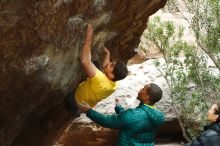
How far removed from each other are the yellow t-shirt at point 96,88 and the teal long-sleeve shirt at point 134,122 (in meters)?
Result: 0.32

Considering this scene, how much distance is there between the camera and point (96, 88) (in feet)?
25.8

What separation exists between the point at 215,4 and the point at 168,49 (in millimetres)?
2641

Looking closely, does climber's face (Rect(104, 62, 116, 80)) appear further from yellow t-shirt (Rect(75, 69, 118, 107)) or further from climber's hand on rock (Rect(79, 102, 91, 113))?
climber's hand on rock (Rect(79, 102, 91, 113))

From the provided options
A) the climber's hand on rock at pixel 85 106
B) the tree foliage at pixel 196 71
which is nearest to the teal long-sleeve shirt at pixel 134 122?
the climber's hand on rock at pixel 85 106

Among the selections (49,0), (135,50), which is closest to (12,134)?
(49,0)

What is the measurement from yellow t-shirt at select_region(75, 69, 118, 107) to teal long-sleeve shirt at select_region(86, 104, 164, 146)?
319mm

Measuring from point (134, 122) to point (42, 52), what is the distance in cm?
182

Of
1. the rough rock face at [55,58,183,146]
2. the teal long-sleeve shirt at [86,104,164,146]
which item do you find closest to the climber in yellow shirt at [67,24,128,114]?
the teal long-sleeve shirt at [86,104,164,146]

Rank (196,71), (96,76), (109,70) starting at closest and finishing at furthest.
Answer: (96,76), (109,70), (196,71)

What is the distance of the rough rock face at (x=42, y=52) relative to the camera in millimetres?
6516

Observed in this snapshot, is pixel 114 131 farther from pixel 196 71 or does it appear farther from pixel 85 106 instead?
pixel 85 106

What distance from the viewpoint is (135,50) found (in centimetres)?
1313

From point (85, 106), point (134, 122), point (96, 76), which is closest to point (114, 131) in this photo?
point (85, 106)

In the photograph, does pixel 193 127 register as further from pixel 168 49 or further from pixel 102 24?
pixel 102 24
